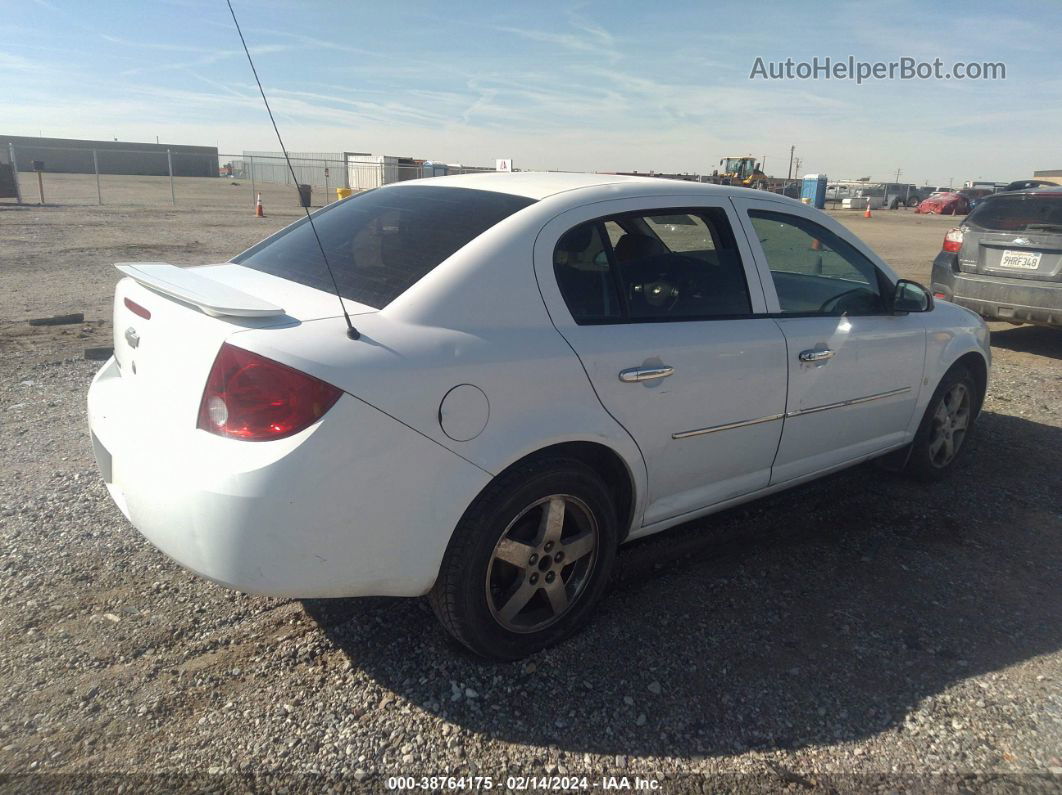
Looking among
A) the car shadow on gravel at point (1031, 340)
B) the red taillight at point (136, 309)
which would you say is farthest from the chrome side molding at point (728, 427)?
the car shadow on gravel at point (1031, 340)

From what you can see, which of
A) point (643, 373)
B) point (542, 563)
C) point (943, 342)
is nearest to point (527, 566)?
point (542, 563)

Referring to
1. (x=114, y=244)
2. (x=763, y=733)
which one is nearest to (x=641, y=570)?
(x=763, y=733)

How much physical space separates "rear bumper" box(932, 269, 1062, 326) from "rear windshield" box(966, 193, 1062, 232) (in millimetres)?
521

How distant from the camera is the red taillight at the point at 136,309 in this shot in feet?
9.04

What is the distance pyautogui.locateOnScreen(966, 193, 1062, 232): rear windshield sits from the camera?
24.6ft

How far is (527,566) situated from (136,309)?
1.70 metres

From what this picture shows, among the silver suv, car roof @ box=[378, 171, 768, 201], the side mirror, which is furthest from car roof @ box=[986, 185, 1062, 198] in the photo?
car roof @ box=[378, 171, 768, 201]

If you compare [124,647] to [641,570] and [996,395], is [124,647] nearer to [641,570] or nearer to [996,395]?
[641,570]

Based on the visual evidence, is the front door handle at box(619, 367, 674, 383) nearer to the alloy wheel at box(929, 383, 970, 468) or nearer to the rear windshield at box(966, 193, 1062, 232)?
the alloy wheel at box(929, 383, 970, 468)

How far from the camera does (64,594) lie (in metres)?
3.16

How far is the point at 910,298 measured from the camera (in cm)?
417

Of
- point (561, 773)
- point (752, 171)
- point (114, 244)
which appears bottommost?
point (561, 773)

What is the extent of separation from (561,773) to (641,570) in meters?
1.33

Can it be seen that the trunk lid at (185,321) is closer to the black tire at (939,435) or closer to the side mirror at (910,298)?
the side mirror at (910,298)
